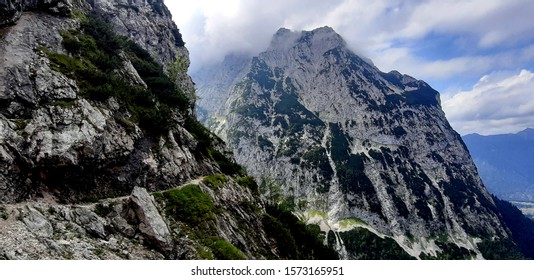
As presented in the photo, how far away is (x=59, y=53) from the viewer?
53.1 meters

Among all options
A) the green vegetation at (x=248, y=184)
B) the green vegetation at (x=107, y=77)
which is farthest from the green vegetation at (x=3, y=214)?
the green vegetation at (x=248, y=184)

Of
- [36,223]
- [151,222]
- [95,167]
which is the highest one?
[95,167]

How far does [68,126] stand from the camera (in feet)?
132

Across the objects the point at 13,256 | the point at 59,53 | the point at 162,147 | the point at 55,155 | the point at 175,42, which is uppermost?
the point at 175,42

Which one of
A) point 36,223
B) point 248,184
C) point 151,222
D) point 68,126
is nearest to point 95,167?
point 68,126

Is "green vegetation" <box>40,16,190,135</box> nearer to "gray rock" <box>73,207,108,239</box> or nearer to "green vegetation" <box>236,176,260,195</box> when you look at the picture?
"gray rock" <box>73,207,108,239</box>

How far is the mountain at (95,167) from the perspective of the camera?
101 ft

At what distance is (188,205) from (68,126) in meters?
17.3

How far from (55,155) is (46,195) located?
4.43 m

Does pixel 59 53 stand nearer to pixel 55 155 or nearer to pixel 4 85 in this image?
pixel 4 85

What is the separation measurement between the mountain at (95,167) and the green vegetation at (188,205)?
159 mm

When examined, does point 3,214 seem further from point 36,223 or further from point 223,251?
point 223,251
